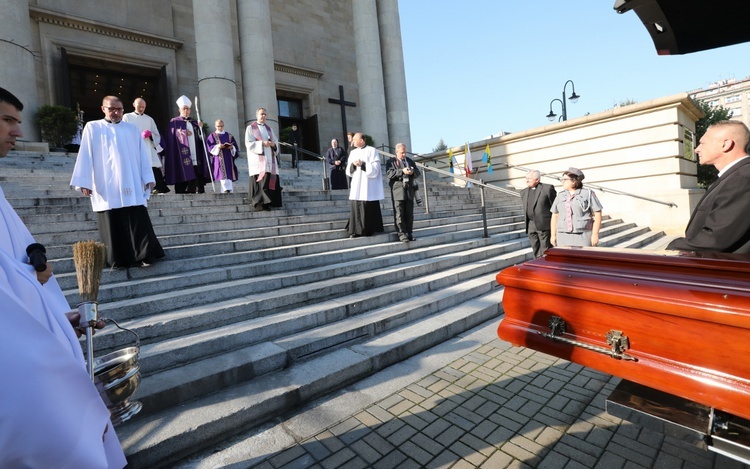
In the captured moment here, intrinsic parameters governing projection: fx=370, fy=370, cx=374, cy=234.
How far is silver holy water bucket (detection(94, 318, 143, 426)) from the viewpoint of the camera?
1698 millimetres

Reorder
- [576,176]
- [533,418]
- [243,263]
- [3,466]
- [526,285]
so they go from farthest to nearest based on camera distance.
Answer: [243,263] → [576,176] → [533,418] → [526,285] → [3,466]

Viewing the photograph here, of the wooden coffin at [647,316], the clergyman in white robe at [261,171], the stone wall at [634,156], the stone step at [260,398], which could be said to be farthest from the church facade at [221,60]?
the wooden coffin at [647,316]

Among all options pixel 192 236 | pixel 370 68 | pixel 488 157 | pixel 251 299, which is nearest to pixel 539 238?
pixel 251 299

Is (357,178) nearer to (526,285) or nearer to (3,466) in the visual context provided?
(526,285)

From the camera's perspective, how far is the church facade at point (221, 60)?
38.5 ft

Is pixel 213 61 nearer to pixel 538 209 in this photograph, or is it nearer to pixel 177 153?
pixel 177 153

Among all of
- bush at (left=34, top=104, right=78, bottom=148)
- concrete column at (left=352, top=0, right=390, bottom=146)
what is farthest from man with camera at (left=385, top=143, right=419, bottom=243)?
concrete column at (left=352, top=0, right=390, bottom=146)

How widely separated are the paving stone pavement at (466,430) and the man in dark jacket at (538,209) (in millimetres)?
2965

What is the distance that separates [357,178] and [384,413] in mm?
4655

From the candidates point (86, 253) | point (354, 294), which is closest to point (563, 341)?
point (86, 253)

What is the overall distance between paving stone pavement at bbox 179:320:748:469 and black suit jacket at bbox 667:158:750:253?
3.93 ft

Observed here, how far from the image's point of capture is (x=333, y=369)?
3.12 metres

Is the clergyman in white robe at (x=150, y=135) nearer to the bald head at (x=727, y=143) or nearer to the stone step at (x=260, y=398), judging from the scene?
the stone step at (x=260, y=398)

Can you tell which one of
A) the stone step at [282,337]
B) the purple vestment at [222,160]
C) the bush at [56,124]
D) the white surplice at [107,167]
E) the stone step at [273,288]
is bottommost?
the stone step at [282,337]
